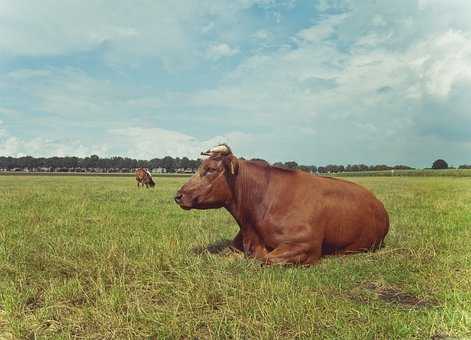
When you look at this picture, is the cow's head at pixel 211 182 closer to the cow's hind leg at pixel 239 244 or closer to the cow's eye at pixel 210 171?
the cow's eye at pixel 210 171

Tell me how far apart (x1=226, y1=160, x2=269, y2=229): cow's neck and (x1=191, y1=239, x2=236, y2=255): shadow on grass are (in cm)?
58

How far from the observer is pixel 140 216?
13.8m

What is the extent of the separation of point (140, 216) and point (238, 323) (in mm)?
9677

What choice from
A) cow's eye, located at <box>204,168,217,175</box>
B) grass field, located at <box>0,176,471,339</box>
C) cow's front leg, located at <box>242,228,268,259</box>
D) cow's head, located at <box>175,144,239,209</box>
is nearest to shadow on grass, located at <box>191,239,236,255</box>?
grass field, located at <box>0,176,471,339</box>

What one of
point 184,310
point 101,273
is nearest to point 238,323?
point 184,310

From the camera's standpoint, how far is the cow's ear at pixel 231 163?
26.7 feet

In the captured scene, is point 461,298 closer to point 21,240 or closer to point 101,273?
point 101,273

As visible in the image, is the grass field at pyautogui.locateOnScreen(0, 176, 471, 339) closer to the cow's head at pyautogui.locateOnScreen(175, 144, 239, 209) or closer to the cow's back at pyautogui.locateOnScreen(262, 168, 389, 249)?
the cow's back at pyautogui.locateOnScreen(262, 168, 389, 249)

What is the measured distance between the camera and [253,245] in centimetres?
815

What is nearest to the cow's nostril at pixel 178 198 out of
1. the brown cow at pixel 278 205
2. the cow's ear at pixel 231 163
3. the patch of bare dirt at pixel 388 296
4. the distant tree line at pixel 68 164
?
the brown cow at pixel 278 205

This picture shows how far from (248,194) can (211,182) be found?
0.71 meters

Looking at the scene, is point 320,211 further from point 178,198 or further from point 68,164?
point 68,164

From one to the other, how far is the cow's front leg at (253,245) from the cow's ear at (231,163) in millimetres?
1115

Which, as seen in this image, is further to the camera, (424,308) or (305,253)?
(305,253)
